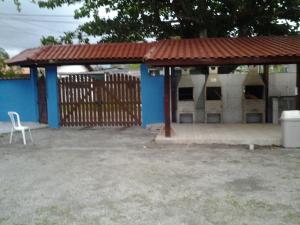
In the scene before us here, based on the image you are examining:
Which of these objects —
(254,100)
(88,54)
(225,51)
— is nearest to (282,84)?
(254,100)

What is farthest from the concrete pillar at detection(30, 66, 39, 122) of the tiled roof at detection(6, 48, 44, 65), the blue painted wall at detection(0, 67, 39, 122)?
the tiled roof at detection(6, 48, 44, 65)

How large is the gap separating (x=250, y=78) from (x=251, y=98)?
708mm

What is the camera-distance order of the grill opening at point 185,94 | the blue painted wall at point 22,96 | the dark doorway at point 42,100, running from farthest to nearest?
1. the blue painted wall at point 22,96
2. the dark doorway at point 42,100
3. the grill opening at point 185,94

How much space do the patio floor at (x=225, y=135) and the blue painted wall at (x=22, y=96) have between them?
5963 millimetres

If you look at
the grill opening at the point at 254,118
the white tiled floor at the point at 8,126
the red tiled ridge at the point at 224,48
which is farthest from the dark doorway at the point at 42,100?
the grill opening at the point at 254,118

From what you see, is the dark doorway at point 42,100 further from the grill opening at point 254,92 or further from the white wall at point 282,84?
the white wall at point 282,84

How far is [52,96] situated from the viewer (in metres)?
13.7

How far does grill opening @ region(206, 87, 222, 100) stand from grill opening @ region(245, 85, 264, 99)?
0.95m

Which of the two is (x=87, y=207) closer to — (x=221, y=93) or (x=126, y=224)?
(x=126, y=224)

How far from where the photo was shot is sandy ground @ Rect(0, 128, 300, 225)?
4992mm

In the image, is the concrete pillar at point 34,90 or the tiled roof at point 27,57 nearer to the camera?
the tiled roof at point 27,57

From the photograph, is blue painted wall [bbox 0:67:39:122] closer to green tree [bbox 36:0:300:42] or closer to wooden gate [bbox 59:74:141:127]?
wooden gate [bbox 59:74:141:127]

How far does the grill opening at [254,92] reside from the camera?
1280 cm

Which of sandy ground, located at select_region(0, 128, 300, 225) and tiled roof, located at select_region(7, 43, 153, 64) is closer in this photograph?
sandy ground, located at select_region(0, 128, 300, 225)
